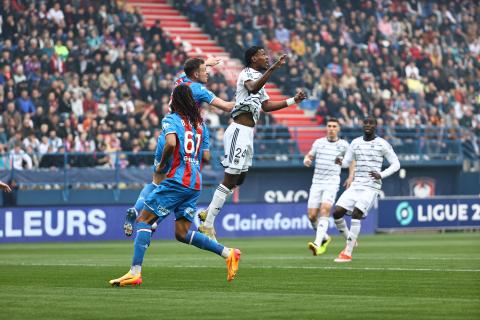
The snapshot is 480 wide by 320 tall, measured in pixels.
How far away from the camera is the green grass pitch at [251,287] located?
10383mm

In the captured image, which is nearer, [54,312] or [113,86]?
[54,312]

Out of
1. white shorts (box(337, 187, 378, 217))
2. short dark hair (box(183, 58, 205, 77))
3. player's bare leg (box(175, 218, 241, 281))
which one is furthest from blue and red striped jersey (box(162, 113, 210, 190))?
white shorts (box(337, 187, 378, 217))

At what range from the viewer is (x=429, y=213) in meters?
34.8

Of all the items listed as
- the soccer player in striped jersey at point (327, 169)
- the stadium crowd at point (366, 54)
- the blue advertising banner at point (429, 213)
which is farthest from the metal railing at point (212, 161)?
the soccer player in striped jersey at point (327, 169)

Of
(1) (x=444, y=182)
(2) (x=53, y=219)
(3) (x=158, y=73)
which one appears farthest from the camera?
(1) (x=444, y=182)

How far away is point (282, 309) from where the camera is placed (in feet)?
34.5

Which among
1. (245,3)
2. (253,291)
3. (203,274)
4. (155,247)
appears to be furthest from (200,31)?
(253,291)

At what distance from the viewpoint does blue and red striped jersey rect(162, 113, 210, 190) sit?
13.1m

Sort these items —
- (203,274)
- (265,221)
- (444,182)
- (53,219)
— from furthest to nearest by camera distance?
1. (444,182)
2. (265,221)
3. (53,219)
4. (203,274)

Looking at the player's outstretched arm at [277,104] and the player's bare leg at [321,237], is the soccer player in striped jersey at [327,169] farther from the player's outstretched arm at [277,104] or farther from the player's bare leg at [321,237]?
the player's outstretched arm at [277,104]

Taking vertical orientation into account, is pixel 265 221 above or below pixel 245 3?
below

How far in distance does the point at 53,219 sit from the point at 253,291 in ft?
58.6

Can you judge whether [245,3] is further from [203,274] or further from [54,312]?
[54,312]

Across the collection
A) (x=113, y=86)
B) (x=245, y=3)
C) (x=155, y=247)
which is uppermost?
(x=245, y=3)
